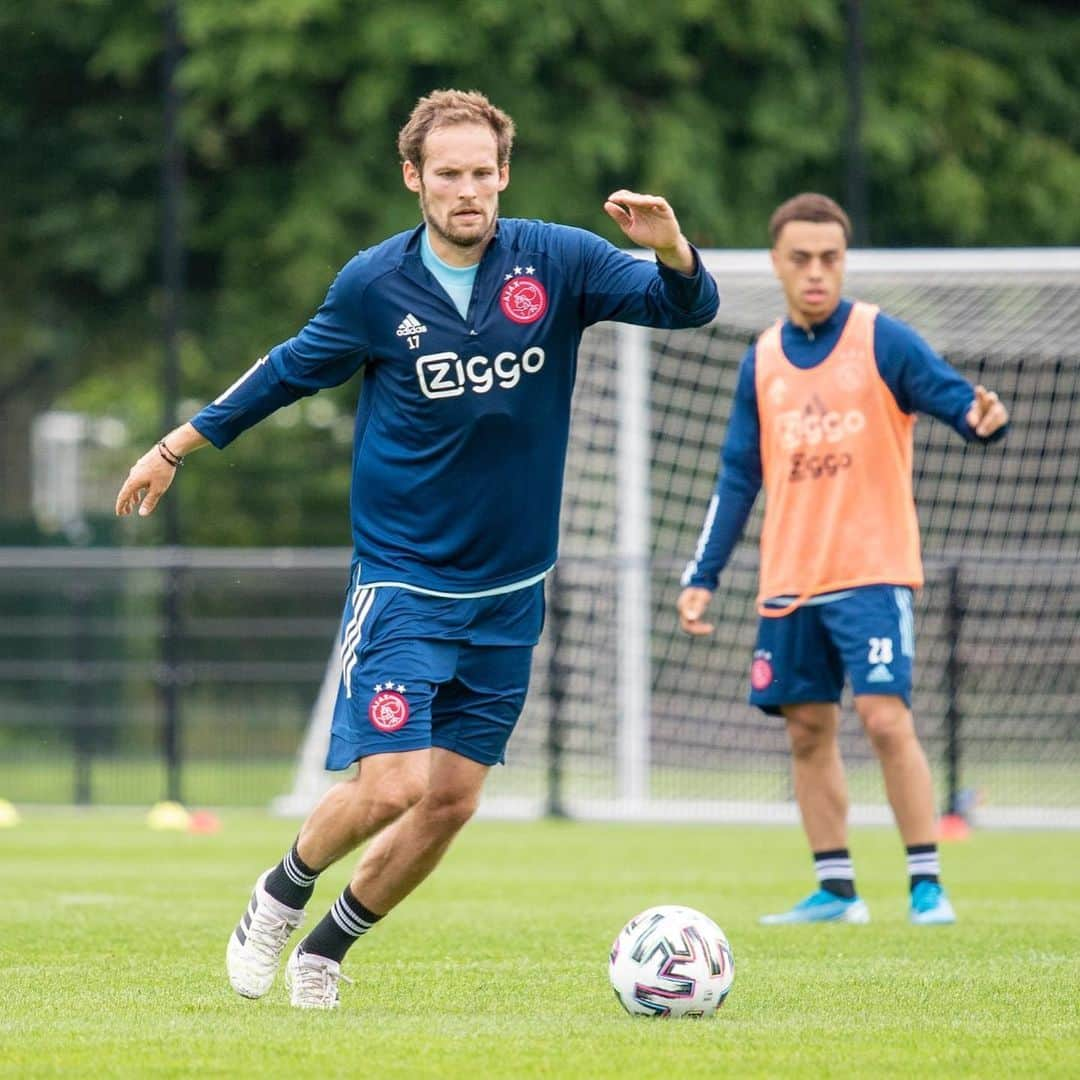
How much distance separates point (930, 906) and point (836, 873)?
13.7 inches

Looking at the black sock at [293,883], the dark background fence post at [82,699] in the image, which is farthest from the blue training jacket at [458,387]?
the dark background fence post at [82,699]

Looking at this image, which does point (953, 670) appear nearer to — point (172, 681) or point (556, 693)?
point (556, 693)

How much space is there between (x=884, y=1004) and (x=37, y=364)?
77.4 feet

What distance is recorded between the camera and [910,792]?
25.7 feet

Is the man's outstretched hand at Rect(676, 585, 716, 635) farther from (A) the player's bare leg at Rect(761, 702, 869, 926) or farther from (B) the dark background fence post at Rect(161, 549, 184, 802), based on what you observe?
(B) the dark background fence post at Rect(161, 549, 184, 802)

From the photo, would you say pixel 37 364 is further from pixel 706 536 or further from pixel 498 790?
pixel 706 536

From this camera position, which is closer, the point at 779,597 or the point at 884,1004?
the point at 884,1004

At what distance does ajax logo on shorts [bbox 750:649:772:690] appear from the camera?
7961 millimetres

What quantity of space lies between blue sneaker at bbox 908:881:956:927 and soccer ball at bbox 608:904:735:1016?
2.34 metres

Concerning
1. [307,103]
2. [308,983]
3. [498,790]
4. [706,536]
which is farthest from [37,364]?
[308,983]

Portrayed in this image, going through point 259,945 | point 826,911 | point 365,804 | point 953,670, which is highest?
point 365,804

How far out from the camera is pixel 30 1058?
15.6 ft

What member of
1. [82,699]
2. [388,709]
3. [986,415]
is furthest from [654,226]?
[82,699]

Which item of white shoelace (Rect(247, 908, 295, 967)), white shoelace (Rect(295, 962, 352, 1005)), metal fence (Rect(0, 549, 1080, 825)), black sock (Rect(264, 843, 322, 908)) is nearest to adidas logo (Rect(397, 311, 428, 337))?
black sock (Rect(264, 843, 322, 908))
